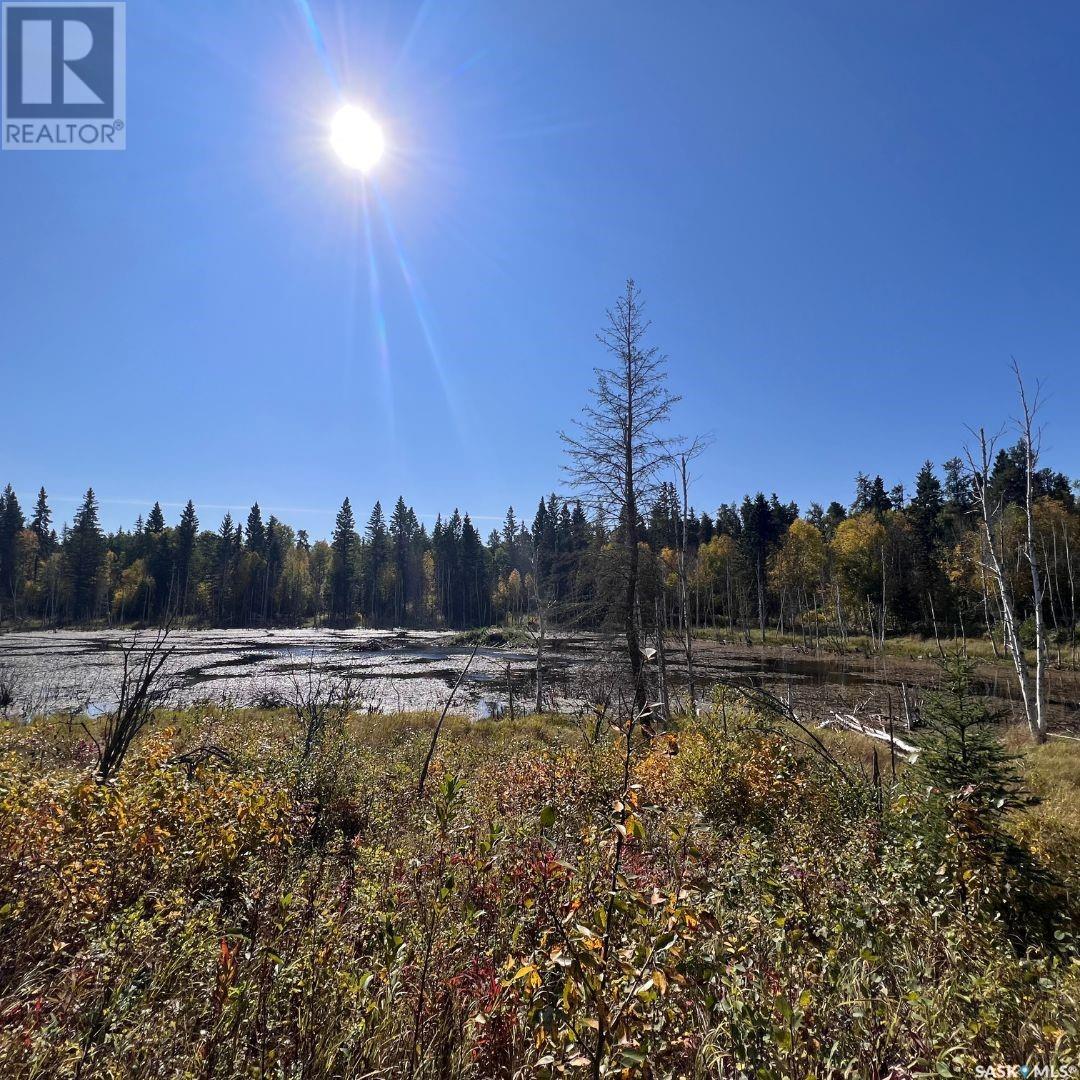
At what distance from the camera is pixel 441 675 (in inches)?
1137

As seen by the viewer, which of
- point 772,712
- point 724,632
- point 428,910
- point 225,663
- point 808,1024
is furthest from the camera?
point 724,632

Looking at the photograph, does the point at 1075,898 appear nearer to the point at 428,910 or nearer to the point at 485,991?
the point at 485,991

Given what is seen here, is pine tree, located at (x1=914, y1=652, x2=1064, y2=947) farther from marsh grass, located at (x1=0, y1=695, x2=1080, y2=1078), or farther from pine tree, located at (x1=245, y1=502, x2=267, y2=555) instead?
pine tree, located at (x1=245, y1=502, x2=267, y2=555)

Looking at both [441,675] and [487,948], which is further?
[441,675]

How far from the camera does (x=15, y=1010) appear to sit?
2568 millimetres

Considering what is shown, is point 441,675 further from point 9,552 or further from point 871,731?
point 9,552

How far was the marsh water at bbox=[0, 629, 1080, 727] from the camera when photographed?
61.9 ft

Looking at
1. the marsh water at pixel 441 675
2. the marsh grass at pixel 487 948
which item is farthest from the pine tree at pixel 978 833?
the marsh water at pixel 441 675

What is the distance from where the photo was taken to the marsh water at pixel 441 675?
743 inches

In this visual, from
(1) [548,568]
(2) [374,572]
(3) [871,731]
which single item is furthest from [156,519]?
(3) [871,731]

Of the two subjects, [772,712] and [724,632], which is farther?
[724,632]

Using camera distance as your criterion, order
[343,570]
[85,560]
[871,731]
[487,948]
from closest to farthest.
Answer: [487,948] → [871,731] → [85,560] → [343,570]

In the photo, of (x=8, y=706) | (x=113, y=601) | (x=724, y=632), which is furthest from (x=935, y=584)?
(x=113, y=601)

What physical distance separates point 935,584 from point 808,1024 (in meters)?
54.3
